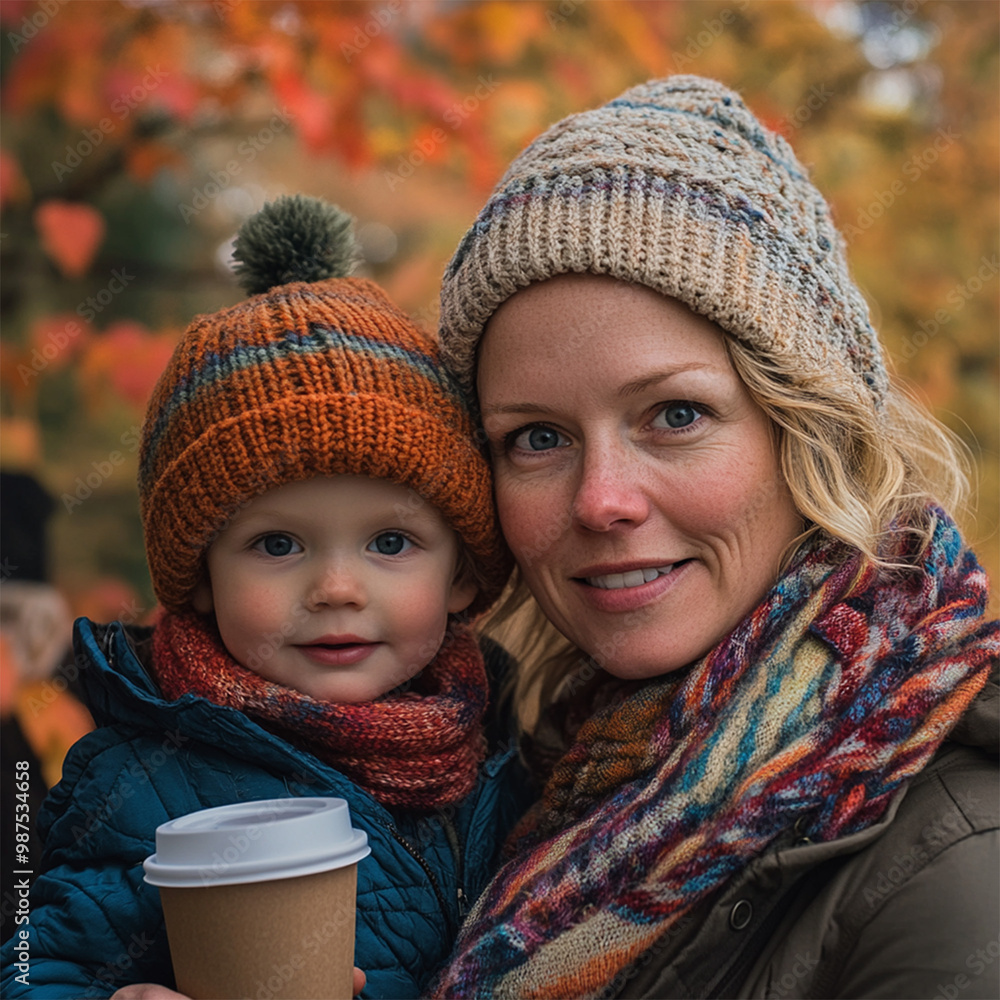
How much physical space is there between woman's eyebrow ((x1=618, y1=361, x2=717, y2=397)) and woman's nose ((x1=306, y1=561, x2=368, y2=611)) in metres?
0.65

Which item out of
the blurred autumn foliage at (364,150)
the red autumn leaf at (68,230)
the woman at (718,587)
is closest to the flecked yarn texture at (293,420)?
the woman at (718,587)

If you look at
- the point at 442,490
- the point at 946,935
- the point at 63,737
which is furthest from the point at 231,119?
the point at 946,935

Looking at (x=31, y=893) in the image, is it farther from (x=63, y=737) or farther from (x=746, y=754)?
(x=63, y=737)

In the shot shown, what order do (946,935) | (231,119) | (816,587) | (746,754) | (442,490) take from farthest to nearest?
(231,119)
(442,490)
(816,587)
(746,754)
(946,935)

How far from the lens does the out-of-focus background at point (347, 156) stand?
3990 mm

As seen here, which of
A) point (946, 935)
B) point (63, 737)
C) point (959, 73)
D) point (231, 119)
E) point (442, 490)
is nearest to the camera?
point (946, 935)

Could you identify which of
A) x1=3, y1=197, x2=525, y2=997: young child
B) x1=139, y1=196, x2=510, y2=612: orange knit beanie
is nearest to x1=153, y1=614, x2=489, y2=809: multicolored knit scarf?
x1=3, y1=197, x2=525, y2=997: young child

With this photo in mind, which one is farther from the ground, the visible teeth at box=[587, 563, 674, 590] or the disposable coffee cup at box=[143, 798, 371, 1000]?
the visible teeth at box=[587, 563, 674, 590]

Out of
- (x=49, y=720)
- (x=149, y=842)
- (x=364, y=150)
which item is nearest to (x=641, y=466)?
(x=149, y=842)

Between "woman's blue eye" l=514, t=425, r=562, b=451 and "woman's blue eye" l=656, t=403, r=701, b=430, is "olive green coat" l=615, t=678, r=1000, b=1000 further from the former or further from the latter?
"woman's blue eye" l=514, t=425, r=562, b=451

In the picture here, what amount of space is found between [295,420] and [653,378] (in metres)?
0.69

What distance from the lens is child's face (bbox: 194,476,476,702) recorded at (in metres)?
2.25

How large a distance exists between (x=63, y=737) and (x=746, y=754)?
2.79 metres

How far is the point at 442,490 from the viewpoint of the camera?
2.29m
